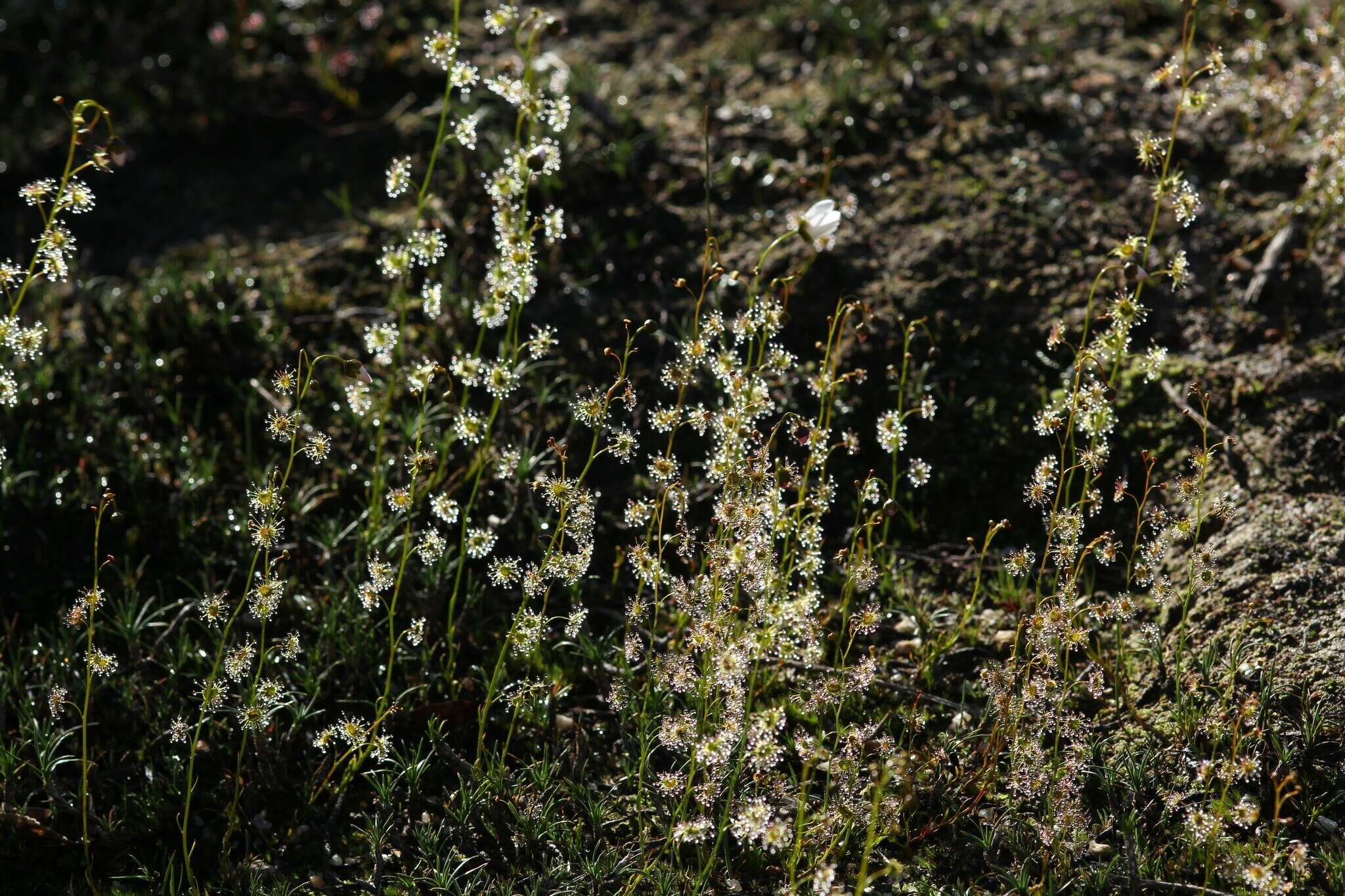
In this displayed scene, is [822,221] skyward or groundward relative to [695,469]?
skyward

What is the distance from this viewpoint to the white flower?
105 inches

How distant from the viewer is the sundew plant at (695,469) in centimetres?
265

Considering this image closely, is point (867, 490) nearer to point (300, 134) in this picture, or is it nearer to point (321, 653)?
point (321, 653)

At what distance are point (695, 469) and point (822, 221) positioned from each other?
1.28 metres

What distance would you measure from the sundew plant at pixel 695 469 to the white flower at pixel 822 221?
0.04 meters

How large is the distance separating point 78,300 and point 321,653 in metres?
2.29

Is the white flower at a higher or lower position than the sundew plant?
higher

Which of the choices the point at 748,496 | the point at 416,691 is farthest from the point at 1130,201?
the point at 416,691

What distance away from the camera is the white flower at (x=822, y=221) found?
8.76 feet

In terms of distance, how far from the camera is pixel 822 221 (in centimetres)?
272

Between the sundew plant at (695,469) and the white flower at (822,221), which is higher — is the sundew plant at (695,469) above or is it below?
below

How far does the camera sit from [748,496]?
8.67 ft

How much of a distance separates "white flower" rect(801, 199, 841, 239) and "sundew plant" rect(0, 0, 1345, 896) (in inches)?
1.6

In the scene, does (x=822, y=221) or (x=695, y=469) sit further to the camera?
(x=695, y=469)
